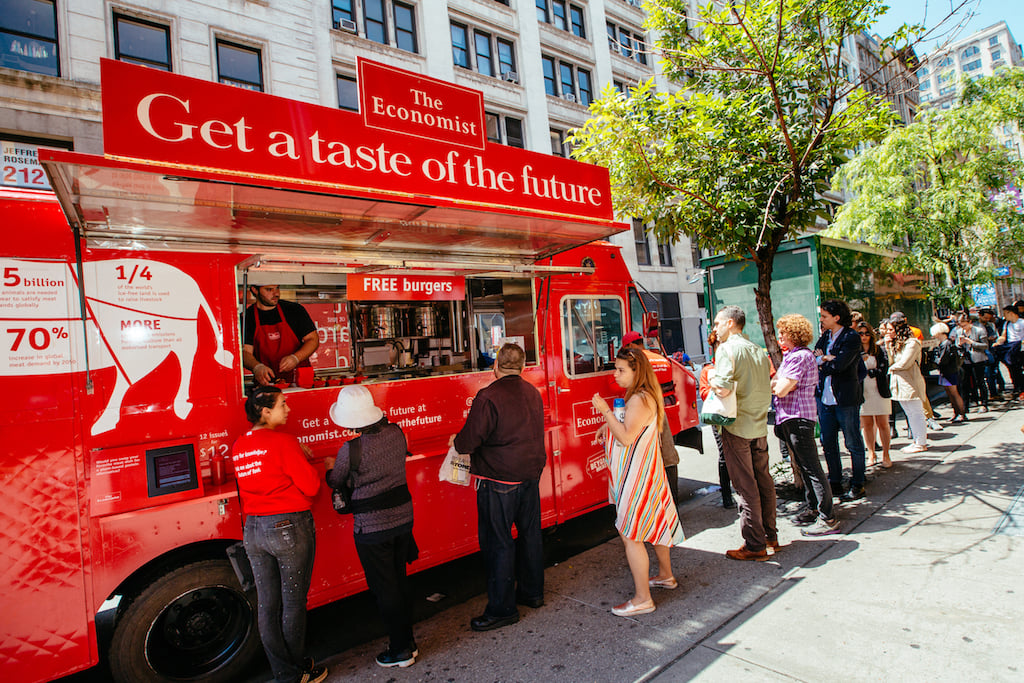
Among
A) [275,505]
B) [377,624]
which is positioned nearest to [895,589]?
[377,624]

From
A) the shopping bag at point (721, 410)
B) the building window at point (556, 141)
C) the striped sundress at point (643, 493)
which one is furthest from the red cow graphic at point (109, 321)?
the building window at point (556, 141)

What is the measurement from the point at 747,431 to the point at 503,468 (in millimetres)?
2018

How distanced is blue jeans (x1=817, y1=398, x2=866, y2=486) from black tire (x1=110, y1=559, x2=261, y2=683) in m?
5.18

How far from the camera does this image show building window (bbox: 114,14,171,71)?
453 inches

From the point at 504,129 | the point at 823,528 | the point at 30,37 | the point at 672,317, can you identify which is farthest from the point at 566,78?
the point at 823,528

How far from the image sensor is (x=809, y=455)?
15.4ft

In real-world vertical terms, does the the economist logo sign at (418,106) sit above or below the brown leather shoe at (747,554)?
above

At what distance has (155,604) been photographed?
9.77 ft

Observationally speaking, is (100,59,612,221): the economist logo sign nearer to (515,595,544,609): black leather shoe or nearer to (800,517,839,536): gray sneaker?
(515,595,544,609): black leather shoe

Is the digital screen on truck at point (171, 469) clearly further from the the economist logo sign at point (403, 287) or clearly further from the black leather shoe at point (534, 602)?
the black leather shoe at point (534, 602)

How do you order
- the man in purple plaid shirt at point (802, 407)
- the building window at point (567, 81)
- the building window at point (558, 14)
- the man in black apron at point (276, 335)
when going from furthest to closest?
the building window at point (558, 14) < the building window at point (567, 81) < the man in purple plaid shirt at point (802, 407) < the man in black apron at point (276, 335)

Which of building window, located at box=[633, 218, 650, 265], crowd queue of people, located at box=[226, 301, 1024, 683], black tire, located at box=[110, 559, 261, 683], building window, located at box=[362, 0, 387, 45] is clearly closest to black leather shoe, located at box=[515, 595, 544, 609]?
crowd queue of people, located at box=[226, 301, 1024, 683]

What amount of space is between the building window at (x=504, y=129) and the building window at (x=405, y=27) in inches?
125

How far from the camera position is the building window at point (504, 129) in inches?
730
